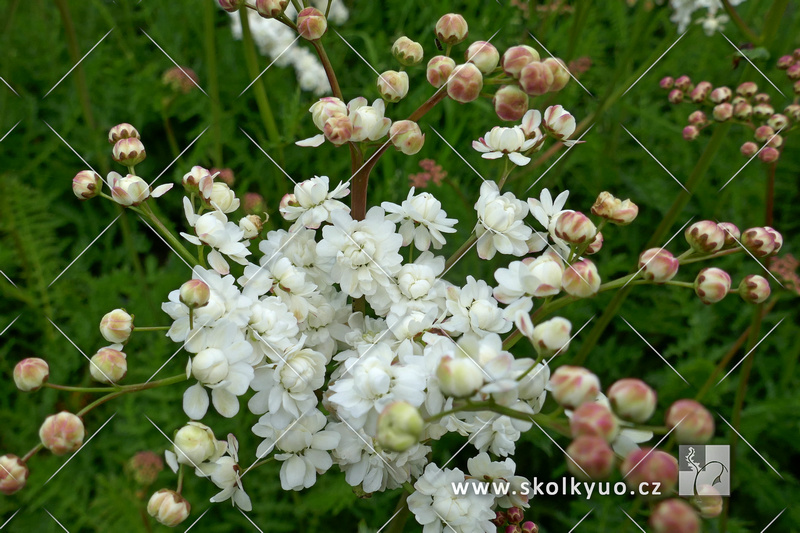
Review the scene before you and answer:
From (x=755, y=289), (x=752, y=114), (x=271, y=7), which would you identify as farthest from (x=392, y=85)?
(x=752, y=114)

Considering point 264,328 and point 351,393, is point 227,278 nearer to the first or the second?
point 264,328

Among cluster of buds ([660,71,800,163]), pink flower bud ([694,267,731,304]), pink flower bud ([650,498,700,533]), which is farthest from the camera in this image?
cluster of buds ([660,71,800,163])

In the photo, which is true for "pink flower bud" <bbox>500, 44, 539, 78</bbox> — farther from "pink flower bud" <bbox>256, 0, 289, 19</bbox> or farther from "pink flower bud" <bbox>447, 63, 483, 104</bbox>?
"pink flower bud" <bbox>256, 0, 289, 19</bbox>

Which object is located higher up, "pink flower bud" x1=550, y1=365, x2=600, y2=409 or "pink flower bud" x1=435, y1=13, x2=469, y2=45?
"pink flower bud" x1=435, y1=13, x2=469, y2=45

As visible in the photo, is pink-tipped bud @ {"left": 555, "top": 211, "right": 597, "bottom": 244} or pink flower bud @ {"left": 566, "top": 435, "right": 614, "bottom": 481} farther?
pink-tipped bud @ {"left": 555, "top": 211, "right": 597, "bottom": 244}

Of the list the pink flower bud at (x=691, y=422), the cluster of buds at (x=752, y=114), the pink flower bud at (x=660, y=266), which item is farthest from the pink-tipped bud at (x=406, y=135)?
the cluster of buds at (x=752, y=114)

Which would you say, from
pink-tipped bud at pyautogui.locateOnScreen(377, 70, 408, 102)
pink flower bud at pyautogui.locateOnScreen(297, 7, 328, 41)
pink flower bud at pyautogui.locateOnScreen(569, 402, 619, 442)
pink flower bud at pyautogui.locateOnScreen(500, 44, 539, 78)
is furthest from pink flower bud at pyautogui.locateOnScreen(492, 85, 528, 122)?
pink flower bud at pyautogui.locateOnScreen(569, 402, 619, 442)

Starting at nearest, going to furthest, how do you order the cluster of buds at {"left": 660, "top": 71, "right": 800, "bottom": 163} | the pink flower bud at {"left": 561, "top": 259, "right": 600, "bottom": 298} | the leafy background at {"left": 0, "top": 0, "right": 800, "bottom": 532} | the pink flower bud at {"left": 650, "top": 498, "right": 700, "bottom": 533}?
the pink flower bud at {"left": 650, "top": 498, "right": 700, "bottom": 533} < the pink flower bud at {"left": 561, "top": 259, "right": 600, "bottom": 298} < the cluster of buds at {"left": 660, "top": 71, "right": 800, "bottom": 163} < the leafy background at {"left": 0, "top": 0, "right": 800, "bottom": 532}

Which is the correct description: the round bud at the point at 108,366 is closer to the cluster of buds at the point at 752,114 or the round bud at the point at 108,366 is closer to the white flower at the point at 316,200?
the white flower at the point at 316,200
